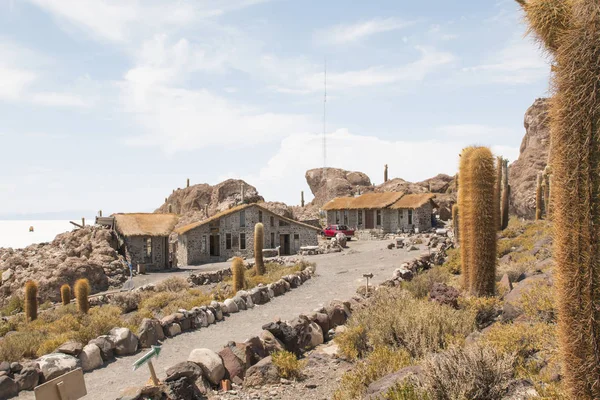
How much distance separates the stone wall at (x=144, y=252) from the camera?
112 ft

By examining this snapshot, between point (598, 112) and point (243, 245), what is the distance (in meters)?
34.1

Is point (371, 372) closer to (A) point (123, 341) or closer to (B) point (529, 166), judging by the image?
(A) point (123, 341)

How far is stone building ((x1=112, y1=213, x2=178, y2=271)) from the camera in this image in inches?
1347

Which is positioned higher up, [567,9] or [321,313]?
[567,9]

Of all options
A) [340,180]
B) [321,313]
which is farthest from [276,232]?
[340,180]

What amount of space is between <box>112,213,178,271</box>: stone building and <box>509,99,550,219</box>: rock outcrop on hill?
109 ft

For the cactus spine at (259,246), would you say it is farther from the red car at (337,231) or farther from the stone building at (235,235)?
the red car at (337,231)

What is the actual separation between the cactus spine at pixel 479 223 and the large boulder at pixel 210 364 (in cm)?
755

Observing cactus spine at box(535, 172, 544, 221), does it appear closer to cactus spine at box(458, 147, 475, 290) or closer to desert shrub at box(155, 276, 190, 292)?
cactus spine at box(458, 147, 475, 290)

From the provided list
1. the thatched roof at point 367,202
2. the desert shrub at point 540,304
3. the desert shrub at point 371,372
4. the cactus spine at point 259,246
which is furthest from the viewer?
the thatched roof at point 367,202

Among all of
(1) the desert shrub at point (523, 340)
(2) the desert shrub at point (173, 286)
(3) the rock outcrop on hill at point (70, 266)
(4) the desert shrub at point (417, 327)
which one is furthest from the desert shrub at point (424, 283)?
(3) the rock outcrop on hill at point (70, 266)

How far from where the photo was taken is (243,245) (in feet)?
125

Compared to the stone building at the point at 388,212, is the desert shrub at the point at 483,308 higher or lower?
lower

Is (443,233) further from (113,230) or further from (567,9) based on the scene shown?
(567,9)
